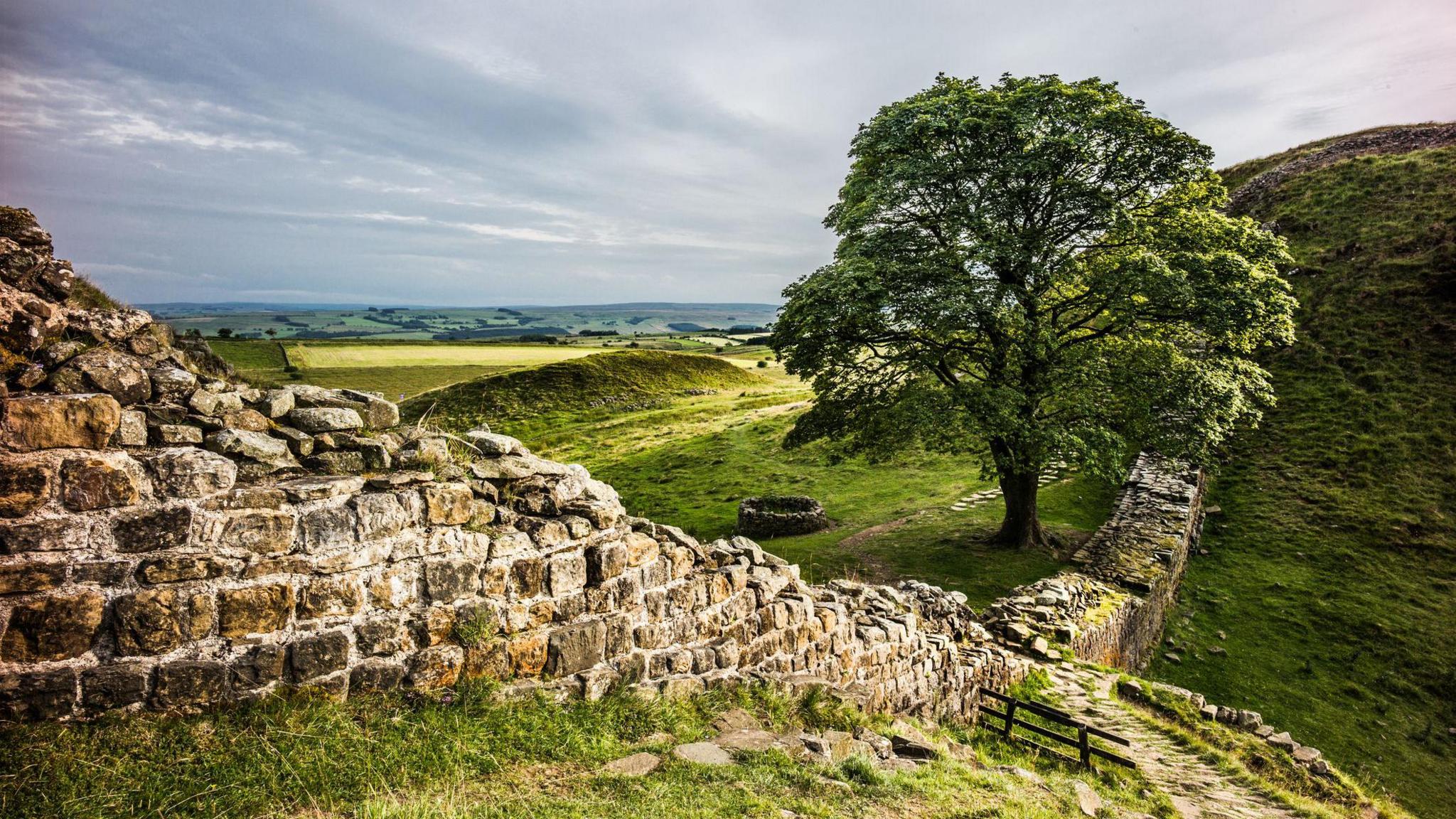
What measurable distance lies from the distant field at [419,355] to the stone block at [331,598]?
1595 inches

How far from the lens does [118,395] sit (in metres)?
4.50

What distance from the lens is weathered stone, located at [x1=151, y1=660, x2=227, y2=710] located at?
4.30 meters

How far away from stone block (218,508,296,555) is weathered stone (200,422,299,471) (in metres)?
0.41

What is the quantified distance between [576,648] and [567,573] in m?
0.70

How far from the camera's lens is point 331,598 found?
4.95 m

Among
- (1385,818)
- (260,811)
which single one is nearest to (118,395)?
(260,811)

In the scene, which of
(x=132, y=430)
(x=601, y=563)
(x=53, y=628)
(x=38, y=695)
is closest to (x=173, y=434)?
(x=132, y=430)

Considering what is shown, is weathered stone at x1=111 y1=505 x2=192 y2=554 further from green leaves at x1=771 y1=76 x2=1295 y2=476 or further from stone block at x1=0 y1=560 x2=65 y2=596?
green leaves at x1=771 y1=76 x2=1295 y2=476

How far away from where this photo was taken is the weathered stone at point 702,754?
557cm

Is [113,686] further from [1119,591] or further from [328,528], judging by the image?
[1119,591]

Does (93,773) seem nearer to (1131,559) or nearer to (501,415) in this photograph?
(1131,559)

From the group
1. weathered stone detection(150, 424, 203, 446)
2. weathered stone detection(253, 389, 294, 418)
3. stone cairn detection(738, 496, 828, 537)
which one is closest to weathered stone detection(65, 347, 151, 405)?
weathered stone detection(150, 424, 203, 446)

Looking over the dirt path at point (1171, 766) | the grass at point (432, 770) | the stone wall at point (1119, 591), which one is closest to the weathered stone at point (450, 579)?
the grass at point (432, 770)

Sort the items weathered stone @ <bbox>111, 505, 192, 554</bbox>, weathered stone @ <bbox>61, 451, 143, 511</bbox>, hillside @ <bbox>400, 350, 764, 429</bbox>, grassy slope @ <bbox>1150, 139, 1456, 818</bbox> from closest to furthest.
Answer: weathered stone @ <bbox>61, 451, 143, 511</bbox> → weathered stone @ <bbox>111, 505, 192, 554</bbox> → grassy slope @ <bbox>1150, 139, 1456, 818</bbox> → hillside @ <bbox>400, 350, 764, 429</bbox>
